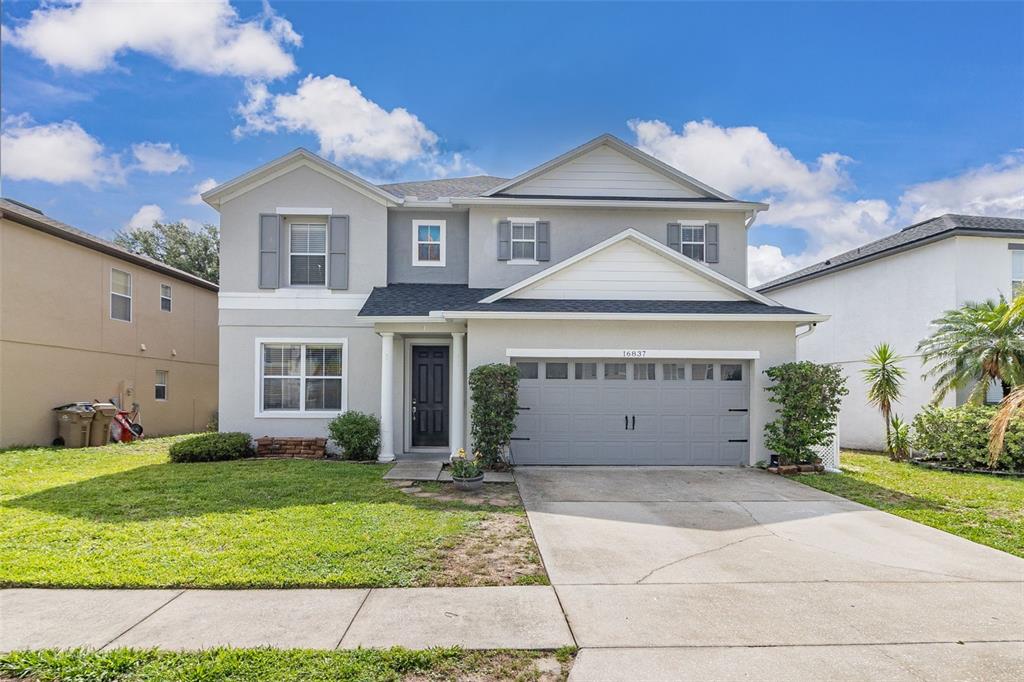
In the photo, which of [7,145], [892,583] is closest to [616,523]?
[892,583]

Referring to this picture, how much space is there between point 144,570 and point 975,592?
24.6 ft

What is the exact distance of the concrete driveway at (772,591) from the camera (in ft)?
11.8

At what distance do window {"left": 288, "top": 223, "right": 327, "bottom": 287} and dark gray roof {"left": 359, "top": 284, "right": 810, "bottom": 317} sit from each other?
4.87 ft

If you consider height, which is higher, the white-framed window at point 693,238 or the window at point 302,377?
the white-framed window at point 693,238

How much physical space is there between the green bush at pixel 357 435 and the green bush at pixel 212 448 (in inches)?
77.6

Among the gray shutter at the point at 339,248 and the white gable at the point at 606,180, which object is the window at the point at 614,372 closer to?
the white gable at the point at 606,180

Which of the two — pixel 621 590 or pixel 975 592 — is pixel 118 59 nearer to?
pixel 621 590

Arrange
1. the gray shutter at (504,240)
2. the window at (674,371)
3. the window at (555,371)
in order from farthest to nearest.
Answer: the gray shutter at (504,240) < the window at (674,371) < the window at (555,371)

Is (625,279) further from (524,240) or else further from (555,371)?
(524,240)

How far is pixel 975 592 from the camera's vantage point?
479 cm

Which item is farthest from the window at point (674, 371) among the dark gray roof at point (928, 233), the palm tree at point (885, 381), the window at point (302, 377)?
the dark gray roof at point (928, 233)

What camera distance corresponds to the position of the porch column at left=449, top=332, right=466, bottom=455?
10.7m

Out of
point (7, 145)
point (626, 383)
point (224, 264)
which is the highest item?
point (7, 145)

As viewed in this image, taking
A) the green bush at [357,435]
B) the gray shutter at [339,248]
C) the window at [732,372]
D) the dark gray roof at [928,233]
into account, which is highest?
the dark gray roof at [928,233]
